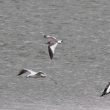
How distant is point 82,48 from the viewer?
70.4 ft

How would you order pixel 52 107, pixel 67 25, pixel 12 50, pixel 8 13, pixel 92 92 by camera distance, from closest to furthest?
A: pixel 52 107 < pixel 92 92 < pixel 12 50 < pixel 67 25 < pixel 8 13

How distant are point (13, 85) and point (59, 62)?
2.61 metres

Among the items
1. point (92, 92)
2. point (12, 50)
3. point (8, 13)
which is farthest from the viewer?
point (8, 13)

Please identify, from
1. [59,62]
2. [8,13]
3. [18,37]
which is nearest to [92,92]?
[59,62]

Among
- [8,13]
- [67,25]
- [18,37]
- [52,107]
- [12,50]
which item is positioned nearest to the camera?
[52,107]

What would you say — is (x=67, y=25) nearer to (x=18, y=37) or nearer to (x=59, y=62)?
(x=18, y=37)

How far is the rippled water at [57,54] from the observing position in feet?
54.6

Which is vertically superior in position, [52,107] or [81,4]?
[52,107]

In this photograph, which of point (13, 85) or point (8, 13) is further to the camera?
point (8, 13)

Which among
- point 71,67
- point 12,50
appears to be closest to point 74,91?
point 71,67

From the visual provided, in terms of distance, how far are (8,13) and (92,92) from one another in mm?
9980

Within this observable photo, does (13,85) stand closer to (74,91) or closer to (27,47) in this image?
(74,91)

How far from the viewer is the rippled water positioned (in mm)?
16656

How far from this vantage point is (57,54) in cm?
2095
